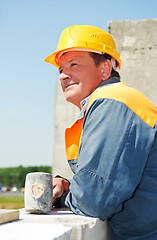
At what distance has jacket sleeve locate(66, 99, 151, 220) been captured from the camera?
1.37m

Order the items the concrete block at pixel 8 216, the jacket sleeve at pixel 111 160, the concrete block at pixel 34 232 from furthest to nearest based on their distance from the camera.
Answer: the jacket sleeve at pixel 111 160 → the concrete block at pixel 8 216 → the concrete block at pixel 34 232

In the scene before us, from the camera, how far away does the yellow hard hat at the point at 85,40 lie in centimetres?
187

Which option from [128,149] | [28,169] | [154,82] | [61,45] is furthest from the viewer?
[28,169]

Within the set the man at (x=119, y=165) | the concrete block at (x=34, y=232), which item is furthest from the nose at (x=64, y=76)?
the concrete block at (x=34, y=232)

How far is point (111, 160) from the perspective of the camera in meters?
1.38

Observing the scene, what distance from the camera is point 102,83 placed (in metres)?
1.79

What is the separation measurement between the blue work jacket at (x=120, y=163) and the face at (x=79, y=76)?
0.92 ft

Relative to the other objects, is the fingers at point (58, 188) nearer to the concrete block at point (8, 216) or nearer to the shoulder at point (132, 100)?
the concrete block at point (8, 216)

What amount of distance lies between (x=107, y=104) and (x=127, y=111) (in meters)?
0.09

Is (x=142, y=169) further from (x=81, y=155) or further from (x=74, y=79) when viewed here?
(x=74, y=79)

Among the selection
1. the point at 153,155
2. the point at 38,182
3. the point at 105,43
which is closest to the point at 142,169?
the point at 153,155

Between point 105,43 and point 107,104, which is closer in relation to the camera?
point 107,104

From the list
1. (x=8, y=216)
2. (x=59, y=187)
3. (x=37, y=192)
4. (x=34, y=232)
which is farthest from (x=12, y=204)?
(x=34, y=232)

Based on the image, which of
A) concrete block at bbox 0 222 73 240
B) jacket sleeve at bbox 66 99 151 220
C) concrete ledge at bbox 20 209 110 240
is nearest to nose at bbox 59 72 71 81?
jacket sleeve at bbox 66 99 151 220
